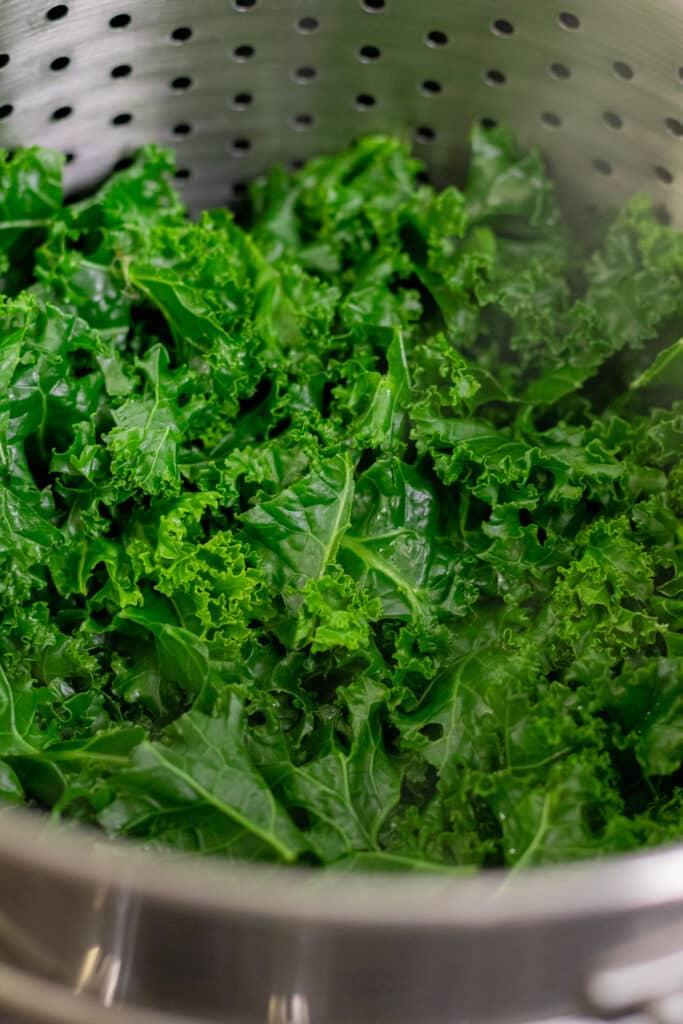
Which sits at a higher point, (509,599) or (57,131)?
(57,131)

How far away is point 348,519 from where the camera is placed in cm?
173

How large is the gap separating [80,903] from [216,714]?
45 cm

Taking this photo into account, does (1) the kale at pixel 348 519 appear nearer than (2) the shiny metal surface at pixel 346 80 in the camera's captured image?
Yes

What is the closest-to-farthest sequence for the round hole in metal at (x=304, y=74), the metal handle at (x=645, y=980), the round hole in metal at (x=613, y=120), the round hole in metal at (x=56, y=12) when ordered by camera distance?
1. the metal handle at (x=645, y=980)
2. the round hole in metal at (x=56, y=12)
3. the round hole in metal at (x=613, y=120)
4. the round hole in metal at (x=304, y=74)

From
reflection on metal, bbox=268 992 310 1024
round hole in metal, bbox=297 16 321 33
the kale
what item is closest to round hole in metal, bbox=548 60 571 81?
the kale

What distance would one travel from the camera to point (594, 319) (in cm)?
204

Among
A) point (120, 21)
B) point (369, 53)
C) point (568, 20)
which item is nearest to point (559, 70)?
point (568, 20)

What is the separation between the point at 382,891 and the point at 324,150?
1.65 m

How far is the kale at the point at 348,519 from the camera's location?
1519 mm

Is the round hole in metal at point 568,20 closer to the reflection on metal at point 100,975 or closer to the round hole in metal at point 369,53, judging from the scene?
the round hole in metal at point 369,53

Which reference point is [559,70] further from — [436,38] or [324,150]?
[324,150]

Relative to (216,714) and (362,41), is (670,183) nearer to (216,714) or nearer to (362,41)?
(362,41)

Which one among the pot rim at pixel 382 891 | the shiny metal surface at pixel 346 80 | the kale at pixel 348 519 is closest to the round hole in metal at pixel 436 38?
the shiny metal surface at pixel 346 80

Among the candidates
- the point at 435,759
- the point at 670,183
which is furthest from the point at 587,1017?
the point at 670,183
